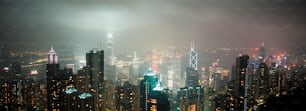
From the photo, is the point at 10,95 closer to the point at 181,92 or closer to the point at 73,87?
the point at 73,87

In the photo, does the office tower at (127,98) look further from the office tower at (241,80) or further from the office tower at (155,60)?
the office tower at (241,80)

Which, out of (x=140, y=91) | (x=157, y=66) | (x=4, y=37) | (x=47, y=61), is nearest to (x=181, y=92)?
(x=140, y=91)

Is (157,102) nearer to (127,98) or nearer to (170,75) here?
(127,98)

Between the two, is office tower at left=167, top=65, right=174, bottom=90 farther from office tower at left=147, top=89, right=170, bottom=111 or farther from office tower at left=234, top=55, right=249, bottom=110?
office tower at left=147, top=89, right=170, bottom=111

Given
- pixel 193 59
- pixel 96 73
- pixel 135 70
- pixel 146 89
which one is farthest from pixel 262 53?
pixel 96 73

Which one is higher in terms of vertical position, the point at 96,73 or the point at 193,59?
the point at 193,59

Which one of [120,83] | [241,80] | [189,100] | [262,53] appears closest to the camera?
[189,100]
